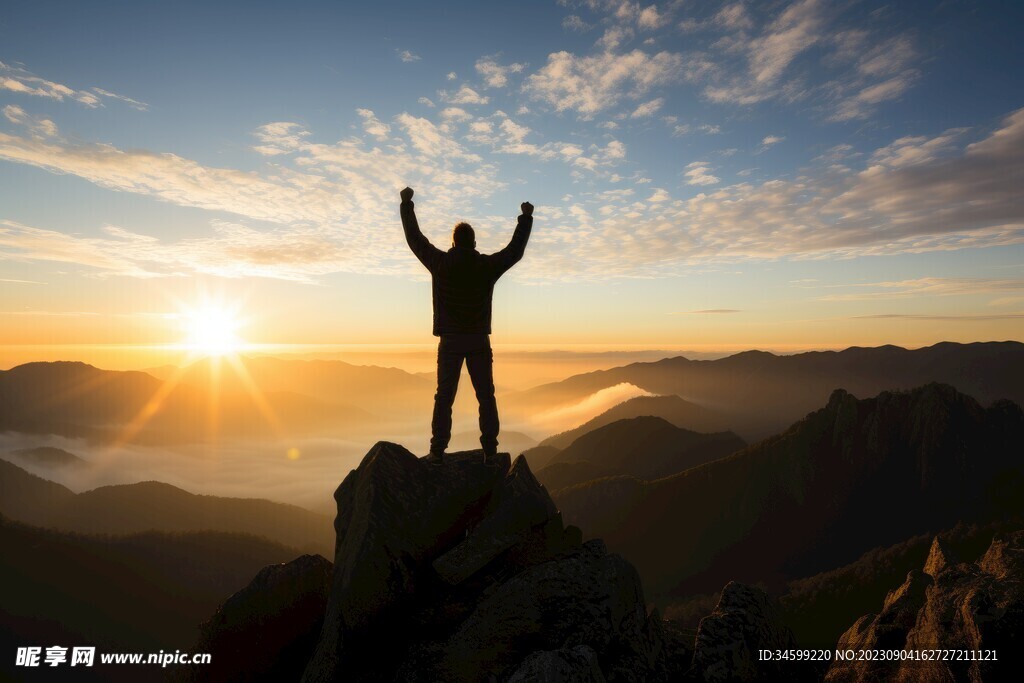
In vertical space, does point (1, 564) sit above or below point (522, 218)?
below

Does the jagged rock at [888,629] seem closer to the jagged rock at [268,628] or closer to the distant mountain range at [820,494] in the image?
the jagged rock at [268,628]

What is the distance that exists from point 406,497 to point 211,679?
8.19m

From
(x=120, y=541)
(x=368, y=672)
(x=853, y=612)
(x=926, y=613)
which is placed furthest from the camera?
(x=120, y=541)

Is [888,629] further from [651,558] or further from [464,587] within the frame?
[651,558]

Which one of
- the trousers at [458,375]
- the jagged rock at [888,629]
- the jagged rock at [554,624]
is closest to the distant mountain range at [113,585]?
the trousers at [458,375]

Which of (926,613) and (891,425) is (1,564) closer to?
(926,613)

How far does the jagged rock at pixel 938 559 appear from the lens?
69.1ft

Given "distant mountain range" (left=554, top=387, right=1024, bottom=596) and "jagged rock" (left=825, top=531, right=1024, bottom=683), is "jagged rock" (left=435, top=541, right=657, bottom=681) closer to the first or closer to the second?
"jagged rock" (left=825, top=531, right=1024, bottom=683)

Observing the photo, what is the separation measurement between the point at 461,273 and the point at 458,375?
2.57m

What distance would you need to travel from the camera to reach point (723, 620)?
13.8 meters

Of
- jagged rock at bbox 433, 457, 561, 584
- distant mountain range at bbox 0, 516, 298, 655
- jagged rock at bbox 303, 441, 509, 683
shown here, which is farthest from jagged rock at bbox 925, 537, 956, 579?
distant mountain range at bbox 0, 516, 298, 655

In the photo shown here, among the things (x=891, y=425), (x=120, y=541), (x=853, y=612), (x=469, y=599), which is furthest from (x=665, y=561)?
(x=120, y=541)

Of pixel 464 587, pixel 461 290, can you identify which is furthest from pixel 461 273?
pixel 464 587

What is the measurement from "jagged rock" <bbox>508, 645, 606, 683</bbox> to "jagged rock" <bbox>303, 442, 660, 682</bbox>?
5 centimetres
